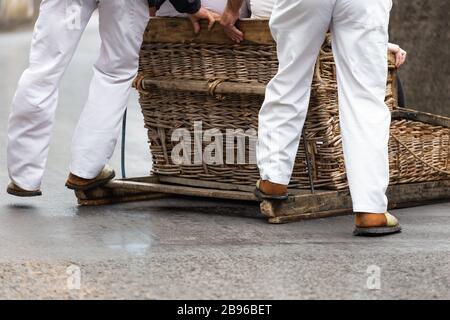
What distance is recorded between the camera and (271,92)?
6066 millimetres

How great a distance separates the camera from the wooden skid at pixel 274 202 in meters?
6.18

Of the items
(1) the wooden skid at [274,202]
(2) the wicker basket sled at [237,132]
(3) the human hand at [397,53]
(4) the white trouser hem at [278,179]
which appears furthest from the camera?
(3) the human hand at [397,53]

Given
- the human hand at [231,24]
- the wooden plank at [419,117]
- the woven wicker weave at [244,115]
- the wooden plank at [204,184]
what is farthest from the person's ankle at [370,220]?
the human hand at [231,24]

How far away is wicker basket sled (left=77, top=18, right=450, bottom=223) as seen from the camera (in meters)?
6.30

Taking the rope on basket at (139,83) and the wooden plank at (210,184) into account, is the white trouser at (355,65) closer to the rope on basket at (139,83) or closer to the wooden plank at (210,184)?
the wooden plank at (210,184)

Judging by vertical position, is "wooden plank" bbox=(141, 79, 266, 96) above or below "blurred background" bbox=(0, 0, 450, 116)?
above

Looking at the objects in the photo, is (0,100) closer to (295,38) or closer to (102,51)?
(102,51)

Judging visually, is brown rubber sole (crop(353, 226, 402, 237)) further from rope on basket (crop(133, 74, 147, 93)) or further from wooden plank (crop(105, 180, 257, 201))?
rope on basket (crop(133, 74, 147, 93))

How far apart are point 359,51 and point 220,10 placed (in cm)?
109

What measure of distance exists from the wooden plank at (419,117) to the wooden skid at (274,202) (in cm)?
32

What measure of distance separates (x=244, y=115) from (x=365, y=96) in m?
0.86

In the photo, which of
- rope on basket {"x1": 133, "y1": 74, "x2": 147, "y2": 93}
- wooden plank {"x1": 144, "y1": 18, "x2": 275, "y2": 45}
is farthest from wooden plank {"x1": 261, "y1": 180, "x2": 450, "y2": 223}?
rope on basket {"x1": 133, "y1": 74, "x2": 147, "y2": 93}

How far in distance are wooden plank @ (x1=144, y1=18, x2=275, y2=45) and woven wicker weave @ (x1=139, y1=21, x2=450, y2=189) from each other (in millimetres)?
25

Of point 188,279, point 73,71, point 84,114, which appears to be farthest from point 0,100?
point 188,279
